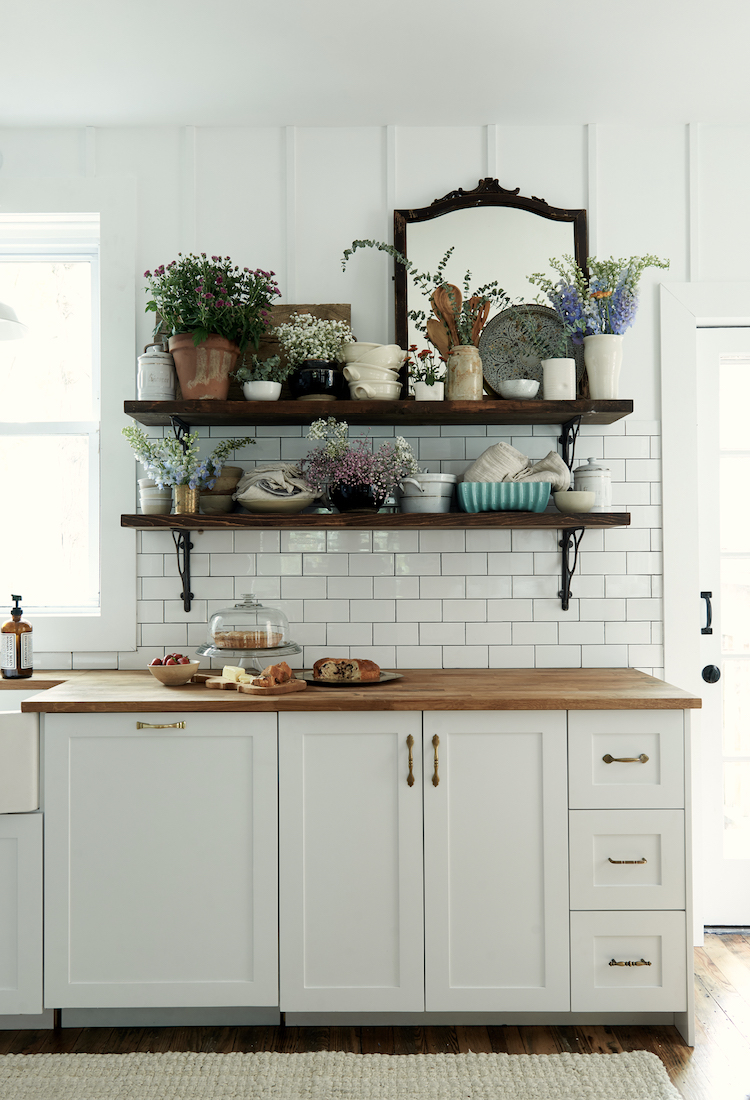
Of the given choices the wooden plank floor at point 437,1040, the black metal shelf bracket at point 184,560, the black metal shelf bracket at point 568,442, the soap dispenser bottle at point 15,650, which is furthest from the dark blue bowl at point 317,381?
the wooden plank floor at point 437,1040

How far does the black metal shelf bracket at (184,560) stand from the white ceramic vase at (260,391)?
57 cm

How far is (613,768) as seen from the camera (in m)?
2.22

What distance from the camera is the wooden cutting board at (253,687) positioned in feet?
7.49

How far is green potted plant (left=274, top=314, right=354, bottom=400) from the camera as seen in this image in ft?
8.52

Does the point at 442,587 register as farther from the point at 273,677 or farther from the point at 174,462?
the point at 174,462

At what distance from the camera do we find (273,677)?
91.7 inches

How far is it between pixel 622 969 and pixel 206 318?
229 centimetres

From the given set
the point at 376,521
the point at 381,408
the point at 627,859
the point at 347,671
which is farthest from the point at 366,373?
the point at 627,859

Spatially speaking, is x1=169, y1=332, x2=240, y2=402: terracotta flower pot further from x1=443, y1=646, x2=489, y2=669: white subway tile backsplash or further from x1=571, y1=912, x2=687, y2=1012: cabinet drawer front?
x1=571, y1=912, x2=687, y2=1012: cabinet drawer front

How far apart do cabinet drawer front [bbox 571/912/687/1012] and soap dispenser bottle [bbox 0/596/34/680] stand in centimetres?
189

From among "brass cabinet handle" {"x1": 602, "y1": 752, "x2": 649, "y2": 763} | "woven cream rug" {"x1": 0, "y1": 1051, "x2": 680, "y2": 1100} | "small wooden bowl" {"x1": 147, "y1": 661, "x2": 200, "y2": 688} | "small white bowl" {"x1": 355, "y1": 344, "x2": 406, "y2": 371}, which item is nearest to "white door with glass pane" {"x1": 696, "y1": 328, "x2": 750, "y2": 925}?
"brass cabinet handle" {"x1": 602, "y1": 752, "x2": 649, "y2": 763}

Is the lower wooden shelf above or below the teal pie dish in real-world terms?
below

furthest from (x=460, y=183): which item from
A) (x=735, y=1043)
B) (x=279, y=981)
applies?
(x=735, y=1043)

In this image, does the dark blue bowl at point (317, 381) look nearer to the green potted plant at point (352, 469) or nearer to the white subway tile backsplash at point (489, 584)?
the green potted plant at point (352, 469)
